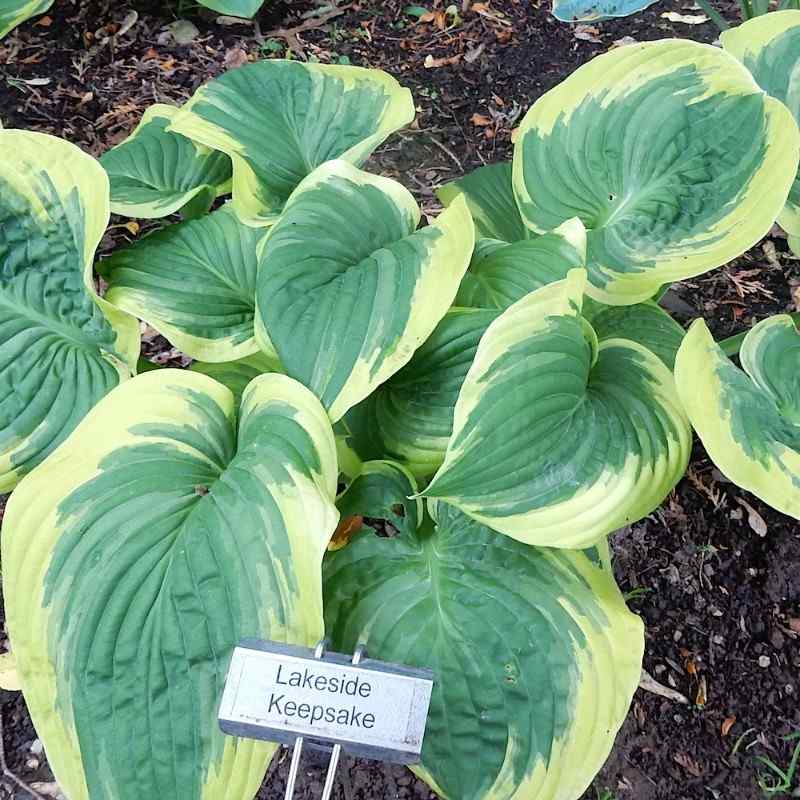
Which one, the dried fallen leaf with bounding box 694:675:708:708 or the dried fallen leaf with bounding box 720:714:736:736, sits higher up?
the dried fallen leaf with bounding box 694:675:708:708

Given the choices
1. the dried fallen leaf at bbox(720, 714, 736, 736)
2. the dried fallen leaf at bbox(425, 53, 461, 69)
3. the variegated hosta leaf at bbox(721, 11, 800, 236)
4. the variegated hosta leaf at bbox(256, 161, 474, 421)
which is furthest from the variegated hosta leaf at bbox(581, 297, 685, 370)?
the dried fallen leaf at bbox(425, 53, 461, 69)

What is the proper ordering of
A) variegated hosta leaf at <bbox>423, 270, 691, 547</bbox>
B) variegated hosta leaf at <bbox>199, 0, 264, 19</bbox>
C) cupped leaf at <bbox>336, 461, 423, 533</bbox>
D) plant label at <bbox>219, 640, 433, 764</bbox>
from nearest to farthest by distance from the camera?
plant label at <bbox>219, 640, 433, 764</bbox> → variegated hosta leaf at <bbox>423, 270, 691, 547</bbox> → cupped leaf at <bbox>336, 461, 423, 533</bbox> → variegated hosta leaf at <bbox>199, 0, 264, 19</bbox>

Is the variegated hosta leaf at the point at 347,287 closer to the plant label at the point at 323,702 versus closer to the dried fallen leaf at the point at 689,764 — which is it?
the plant label at the point at 323,702

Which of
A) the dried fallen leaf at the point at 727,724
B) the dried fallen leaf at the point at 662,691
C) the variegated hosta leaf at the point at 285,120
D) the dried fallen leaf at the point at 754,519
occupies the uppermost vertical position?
the variegated hosta leaf at the point at 285,120

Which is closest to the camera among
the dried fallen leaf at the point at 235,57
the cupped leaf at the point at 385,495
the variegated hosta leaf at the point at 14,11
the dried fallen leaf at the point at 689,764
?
the cupped leaf at the point at 385,495

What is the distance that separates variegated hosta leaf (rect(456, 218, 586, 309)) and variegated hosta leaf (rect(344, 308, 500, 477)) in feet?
0.31

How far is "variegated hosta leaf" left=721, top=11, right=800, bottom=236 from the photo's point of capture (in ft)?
3.58

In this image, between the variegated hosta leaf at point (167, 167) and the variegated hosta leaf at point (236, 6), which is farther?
the variegated hosta leaf at point (236, 6)

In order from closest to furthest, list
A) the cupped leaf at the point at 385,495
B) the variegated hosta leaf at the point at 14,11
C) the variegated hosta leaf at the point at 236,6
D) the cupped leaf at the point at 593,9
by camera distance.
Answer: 1. the cupped leaf at the point at 385,495
2. the cupped leaf at the point at 593,9
3. the variegated hosta leaf at the point at 14,11
4. the variegated hosta leaf at the point at 236,6

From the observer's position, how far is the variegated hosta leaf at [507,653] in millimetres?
771

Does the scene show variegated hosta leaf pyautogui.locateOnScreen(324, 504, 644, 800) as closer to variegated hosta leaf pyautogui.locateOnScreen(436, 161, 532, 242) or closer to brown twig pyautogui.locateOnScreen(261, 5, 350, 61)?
variegated hosta leaf pyautogui.locateOnScreen(436, 161, 532, 242)

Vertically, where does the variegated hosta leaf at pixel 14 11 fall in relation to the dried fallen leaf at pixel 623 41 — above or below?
above

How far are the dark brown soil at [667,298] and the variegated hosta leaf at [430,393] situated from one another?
1.74 ft

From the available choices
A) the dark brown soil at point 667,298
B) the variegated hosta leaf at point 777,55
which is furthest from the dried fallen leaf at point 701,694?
the variegated hosta leaf at point 777,55
